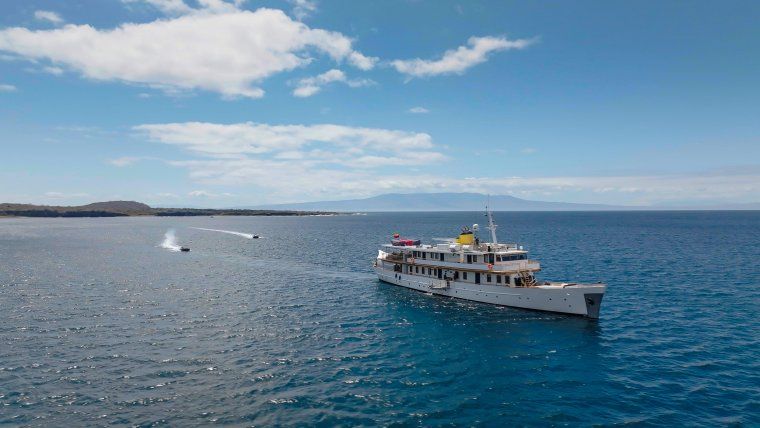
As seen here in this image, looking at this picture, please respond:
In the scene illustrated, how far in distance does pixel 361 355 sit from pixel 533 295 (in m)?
24.1

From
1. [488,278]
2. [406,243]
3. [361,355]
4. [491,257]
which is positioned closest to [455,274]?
[488,278]

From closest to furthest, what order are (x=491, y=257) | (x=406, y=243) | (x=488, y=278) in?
(x=488, y=278) < (x=491, y=257) < (x=406, y=243)

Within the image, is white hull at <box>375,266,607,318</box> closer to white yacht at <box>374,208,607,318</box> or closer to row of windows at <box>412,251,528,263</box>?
white yacht at <box>374,208,607,318</box>

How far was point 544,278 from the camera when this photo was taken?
71688mm

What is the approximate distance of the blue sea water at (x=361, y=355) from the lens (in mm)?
27172

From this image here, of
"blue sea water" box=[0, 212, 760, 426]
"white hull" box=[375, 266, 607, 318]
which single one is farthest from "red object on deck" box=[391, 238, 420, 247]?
"white hull" box=[375, 266, 607, 318]

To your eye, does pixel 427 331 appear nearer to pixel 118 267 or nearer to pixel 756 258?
pixel 118 267

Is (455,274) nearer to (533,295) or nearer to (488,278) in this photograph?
(488,278)

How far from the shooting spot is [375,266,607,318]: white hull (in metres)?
46.4

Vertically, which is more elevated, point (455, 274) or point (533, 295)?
point (455, 274)

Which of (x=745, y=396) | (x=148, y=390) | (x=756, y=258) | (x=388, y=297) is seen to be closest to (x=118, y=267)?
(x=388, y=297)

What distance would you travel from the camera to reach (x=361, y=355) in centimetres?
3688

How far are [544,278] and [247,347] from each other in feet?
171

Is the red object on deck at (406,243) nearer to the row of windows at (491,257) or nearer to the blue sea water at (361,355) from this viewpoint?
the blue sea water at (361,355)
